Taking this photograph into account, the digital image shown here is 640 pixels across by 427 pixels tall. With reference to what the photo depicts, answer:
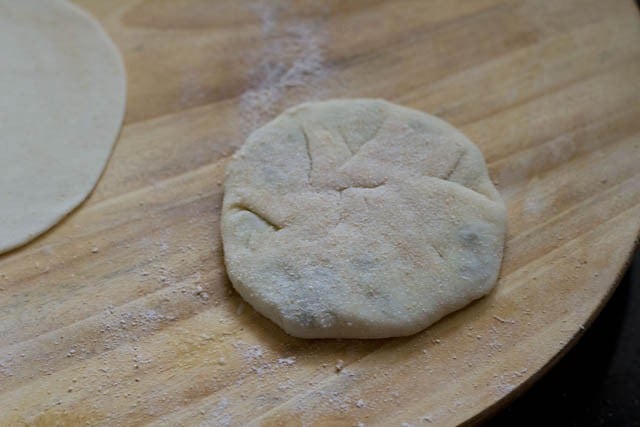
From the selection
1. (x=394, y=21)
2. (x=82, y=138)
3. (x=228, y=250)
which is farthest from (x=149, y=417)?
(x=394, y=21)

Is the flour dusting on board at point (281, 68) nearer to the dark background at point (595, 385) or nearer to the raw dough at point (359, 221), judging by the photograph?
the raw dough at point (359, 221)

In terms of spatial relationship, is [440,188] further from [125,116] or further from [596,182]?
[125,116]

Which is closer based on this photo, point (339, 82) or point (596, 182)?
point (596, 182)

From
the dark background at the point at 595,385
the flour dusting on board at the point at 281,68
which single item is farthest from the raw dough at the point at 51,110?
the dark background at the point at 595,385

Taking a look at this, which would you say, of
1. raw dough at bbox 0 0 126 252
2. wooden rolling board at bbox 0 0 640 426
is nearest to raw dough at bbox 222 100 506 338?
wooden rolling board at bbox 0 0 640 426

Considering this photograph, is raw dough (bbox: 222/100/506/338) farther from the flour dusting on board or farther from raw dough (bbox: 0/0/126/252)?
raw dough (bbox: 0/0/126/252)
